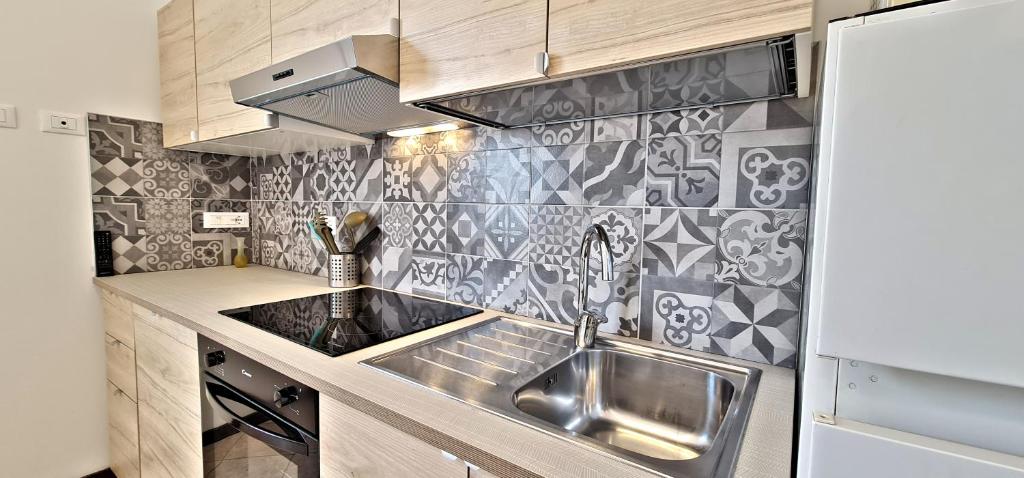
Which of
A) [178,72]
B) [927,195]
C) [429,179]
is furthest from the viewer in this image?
[178,72]

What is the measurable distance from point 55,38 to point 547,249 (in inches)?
89.3

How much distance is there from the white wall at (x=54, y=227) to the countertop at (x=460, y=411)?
2.93ft

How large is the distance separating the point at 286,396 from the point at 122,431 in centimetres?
152

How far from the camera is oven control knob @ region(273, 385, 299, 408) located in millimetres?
953

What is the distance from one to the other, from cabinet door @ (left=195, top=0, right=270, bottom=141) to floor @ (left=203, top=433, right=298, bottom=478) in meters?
1.04

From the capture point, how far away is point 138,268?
207 centimetres

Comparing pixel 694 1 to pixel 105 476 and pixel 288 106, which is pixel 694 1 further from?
pixel 105 476

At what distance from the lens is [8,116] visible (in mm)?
1705

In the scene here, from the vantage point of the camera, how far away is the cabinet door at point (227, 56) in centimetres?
150

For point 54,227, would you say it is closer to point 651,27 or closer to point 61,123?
point 61,123

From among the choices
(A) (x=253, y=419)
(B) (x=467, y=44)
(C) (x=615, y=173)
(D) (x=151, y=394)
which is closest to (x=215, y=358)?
(A) (x=253, y=419)

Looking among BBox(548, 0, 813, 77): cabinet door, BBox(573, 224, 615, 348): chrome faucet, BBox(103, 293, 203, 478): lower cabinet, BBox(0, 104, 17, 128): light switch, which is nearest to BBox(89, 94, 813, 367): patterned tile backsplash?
BBox(573, 224, 615, 348): chrome faucet

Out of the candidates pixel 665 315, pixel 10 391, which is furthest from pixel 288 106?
pixel 10 391

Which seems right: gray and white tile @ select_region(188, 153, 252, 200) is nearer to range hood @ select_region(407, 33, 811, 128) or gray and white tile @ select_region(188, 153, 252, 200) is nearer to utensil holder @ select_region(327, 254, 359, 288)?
utensil holder @ select_region(327, 254, 359, 288)
